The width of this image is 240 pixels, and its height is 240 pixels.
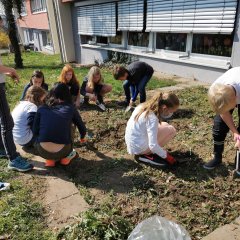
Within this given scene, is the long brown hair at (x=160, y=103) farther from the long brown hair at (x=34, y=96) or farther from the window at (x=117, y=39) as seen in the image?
the window at (x=117, y=39)

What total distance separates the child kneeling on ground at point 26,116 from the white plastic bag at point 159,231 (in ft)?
7.34

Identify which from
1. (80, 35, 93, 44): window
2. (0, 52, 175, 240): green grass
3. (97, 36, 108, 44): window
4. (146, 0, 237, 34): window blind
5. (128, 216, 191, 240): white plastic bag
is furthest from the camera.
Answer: (80, 35, 93, 44): window

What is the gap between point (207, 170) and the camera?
3.37m

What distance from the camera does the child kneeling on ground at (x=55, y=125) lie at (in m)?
3.27

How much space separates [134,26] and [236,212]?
8.31m

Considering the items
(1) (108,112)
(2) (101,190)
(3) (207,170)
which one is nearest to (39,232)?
(2) (101,190)

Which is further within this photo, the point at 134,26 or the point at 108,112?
the point at 134,26

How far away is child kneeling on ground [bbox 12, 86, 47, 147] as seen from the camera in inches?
147

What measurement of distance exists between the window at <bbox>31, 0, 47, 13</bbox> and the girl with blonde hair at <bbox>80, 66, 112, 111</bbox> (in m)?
17.1

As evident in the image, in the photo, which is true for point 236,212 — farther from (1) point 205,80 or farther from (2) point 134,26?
(2) point 134,26

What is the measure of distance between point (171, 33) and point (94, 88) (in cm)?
399

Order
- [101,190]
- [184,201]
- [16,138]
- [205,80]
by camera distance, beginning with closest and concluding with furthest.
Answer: [184,201], [101,190], [16,138], [205,80]

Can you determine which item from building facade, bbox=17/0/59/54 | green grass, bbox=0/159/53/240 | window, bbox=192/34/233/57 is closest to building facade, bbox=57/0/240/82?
window, bbox=192/34/233/57

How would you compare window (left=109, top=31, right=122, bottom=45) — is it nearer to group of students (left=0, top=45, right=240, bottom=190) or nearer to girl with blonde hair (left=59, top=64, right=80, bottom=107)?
girl with blonde hair (left=59, top=64, right=80, bottom=107)
